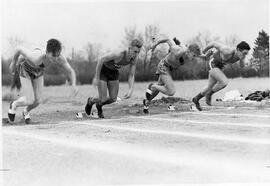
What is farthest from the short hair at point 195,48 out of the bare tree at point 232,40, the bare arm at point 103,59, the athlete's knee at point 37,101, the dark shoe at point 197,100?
the athlete's knee at point 37,101

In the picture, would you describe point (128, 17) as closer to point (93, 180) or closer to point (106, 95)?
point (106, 95)

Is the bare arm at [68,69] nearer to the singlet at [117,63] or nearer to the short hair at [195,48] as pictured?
the singlet at [117,63]

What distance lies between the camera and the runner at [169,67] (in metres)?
5.57

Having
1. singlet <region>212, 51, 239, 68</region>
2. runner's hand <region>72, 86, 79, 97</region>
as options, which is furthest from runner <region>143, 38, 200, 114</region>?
runner's hand <region>72, 86, 79, 97</region>

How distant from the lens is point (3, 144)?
4.50 m

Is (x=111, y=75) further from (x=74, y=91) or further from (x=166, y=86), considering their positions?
(x=166, y=86)

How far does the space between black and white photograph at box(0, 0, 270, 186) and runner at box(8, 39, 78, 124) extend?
0.01 m

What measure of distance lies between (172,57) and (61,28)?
148 centimetres

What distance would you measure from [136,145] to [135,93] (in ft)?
3.87

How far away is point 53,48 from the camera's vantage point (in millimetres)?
5000

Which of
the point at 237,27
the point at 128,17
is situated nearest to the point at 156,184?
the point at 128,17

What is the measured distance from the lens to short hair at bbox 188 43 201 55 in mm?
5504

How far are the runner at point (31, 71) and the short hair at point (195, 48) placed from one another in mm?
1474

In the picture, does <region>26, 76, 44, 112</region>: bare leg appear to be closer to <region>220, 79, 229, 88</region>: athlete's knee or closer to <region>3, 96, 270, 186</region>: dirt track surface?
<region>3, 96, 270, 186</region>: dirt track surface
